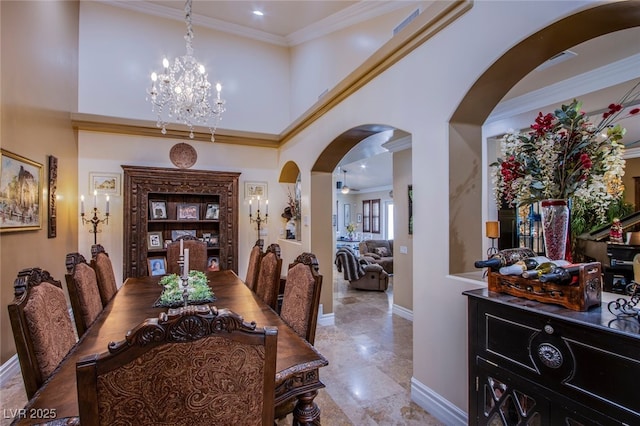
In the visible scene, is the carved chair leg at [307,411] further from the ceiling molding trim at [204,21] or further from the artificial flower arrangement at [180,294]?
the ceiling molding trim at [204,21]

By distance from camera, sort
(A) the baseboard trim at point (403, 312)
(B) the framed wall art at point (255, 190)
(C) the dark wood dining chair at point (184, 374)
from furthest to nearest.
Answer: (B) the framed wall art at point (255, 190) < (A) the baseboard trim at point (403, 312) < (C) the dark wood dining chair at point (184, 374)

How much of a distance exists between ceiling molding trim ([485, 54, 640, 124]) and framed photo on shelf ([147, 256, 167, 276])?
17.5ft

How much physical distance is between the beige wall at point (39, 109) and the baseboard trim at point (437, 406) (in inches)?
146

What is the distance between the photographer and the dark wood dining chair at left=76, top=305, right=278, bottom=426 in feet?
2.80

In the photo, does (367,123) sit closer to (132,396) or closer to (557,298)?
(557,298)

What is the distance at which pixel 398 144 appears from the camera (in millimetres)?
4812

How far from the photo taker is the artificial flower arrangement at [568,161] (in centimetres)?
145

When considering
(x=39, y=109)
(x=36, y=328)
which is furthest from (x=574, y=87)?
(x=39, y=109)

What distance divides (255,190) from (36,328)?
177 inches

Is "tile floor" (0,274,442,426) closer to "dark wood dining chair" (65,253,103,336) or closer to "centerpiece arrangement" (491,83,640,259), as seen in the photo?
"dark wood dining chair" (65,253,103,336)

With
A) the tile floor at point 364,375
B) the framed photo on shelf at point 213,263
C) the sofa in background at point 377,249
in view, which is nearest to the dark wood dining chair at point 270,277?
the tile floor at point 364,375

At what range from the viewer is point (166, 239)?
203 inches

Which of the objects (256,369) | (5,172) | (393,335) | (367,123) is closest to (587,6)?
(367,123)

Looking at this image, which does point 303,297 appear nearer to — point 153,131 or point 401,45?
point 401,45
